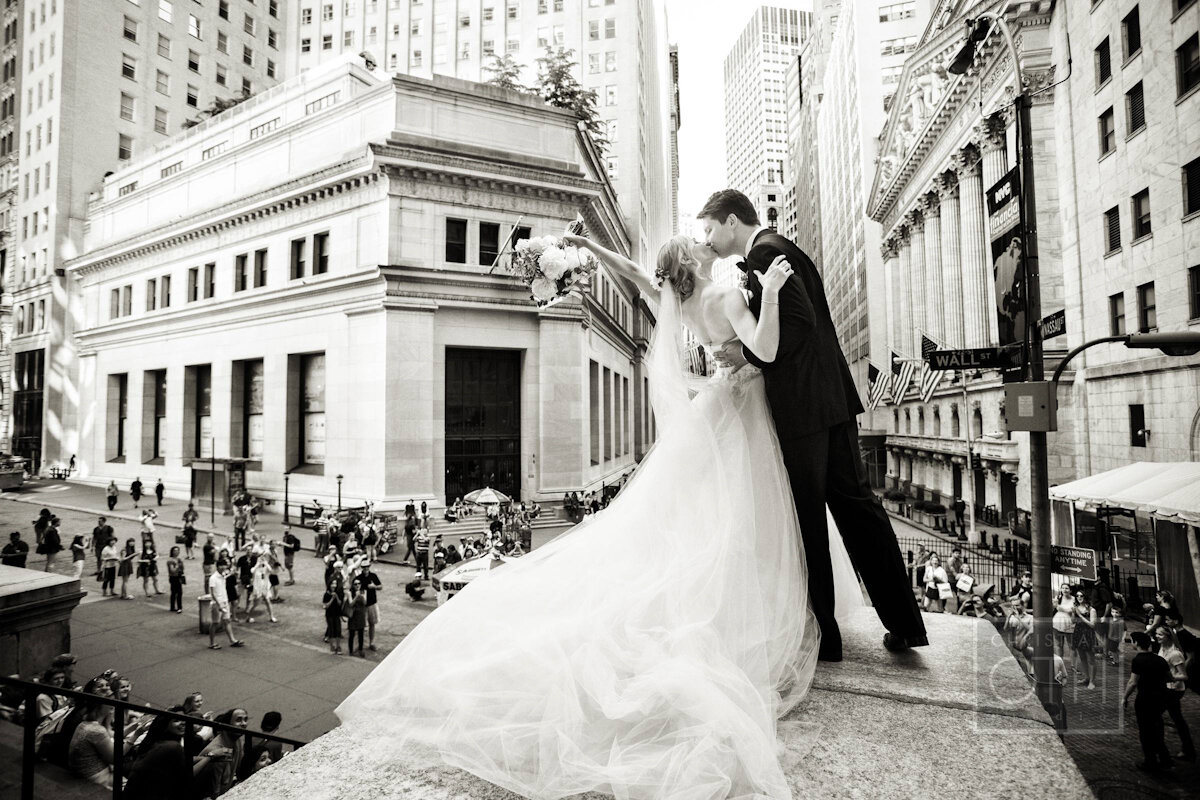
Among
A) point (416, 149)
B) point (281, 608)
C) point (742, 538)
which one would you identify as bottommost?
point (281, 608)

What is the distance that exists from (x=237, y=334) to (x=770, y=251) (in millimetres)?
39186

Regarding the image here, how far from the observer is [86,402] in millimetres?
45406

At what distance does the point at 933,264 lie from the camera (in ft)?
154

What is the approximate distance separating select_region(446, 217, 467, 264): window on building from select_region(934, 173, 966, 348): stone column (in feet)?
111

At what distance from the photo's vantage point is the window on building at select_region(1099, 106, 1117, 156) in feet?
64.2

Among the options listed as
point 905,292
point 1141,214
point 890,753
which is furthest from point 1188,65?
point 905,292

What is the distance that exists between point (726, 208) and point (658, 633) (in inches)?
101

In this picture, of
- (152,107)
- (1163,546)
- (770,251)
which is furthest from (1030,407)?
(152,107)

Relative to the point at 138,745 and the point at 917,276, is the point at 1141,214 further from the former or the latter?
the point at 917,276

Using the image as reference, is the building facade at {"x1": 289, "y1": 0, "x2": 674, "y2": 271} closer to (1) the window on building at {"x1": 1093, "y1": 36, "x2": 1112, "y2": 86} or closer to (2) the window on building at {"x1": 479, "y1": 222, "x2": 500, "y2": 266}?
(2) the window on building at {"x1": 479, "y1": 222, "x2": 500, "y2": 266}

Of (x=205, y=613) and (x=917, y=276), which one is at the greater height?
(x=917, y=276)

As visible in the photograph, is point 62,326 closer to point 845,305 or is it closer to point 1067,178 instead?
point 1067,178

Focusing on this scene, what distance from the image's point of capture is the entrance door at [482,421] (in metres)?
31.0

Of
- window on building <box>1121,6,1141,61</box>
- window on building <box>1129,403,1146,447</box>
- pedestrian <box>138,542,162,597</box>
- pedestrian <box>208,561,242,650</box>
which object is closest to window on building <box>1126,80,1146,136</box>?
window on building <box>1121,6,1141,61</box>
